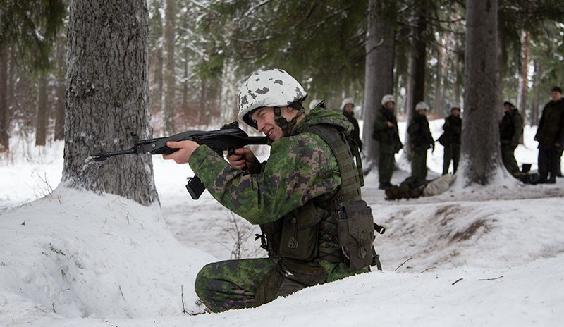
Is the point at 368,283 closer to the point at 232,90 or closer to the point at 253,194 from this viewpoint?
the point at 253,194

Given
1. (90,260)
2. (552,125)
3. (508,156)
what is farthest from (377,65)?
(90,260)

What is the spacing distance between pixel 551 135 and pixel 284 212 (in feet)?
28.6

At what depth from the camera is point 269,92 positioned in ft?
9.26

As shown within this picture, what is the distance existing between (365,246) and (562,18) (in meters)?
9.43

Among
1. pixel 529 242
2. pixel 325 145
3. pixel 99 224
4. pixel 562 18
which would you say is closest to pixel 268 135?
pixel 325 145

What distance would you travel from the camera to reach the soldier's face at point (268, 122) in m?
2.91

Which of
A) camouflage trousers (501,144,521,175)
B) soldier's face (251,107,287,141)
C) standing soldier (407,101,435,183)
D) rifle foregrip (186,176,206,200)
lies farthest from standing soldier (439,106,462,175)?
rifle foregrip (186,176,206,200)

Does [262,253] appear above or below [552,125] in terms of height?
below

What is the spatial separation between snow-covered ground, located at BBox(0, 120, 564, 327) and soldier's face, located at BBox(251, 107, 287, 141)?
0.89m

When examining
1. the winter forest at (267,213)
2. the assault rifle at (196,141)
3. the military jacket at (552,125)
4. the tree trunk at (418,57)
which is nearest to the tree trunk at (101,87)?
the winter forest at (267,213)

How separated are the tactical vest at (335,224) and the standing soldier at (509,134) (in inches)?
334

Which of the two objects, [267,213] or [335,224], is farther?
[335,224]

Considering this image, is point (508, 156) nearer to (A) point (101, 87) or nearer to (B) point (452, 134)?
(B) point (452, 134)

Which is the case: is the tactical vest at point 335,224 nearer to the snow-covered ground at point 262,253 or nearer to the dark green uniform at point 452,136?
the snow-covered ground at point 262,253
